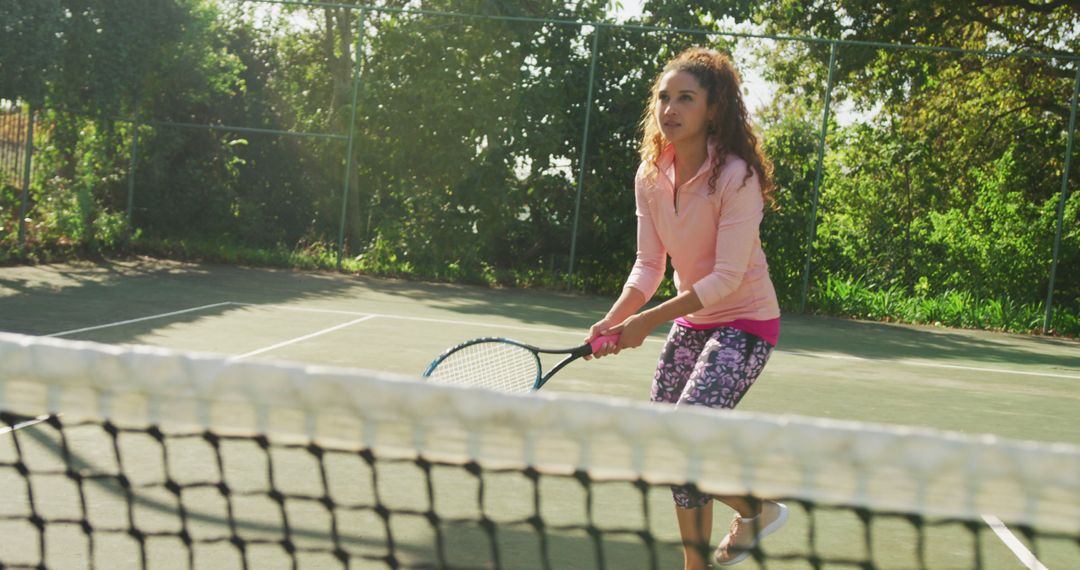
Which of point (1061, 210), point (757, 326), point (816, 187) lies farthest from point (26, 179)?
point (1061, 210)

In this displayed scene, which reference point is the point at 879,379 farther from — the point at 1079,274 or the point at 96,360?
the point at 96,360

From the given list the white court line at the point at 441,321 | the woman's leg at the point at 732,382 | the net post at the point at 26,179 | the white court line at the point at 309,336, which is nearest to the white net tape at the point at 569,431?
the woman's leg at the point at 732,382

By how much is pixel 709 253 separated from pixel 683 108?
0.40 metres

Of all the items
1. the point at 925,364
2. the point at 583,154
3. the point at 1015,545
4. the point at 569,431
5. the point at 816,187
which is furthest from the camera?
the point at 583,154

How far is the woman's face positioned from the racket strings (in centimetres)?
89

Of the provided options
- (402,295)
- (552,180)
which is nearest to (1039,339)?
(552,180)

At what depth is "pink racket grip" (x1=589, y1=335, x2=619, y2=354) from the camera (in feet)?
9.81

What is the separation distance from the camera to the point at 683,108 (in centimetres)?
290

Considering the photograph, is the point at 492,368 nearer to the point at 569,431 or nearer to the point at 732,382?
the point at 732,382

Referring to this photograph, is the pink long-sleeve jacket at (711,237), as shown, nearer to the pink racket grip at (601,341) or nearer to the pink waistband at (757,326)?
the pink waistband at (757,326)

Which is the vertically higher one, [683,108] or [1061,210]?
[1061,210]

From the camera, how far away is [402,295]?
421 inches

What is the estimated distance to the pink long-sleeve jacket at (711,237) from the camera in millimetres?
2840

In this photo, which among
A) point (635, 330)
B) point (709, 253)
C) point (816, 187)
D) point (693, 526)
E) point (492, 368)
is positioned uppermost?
point (816, 187)
